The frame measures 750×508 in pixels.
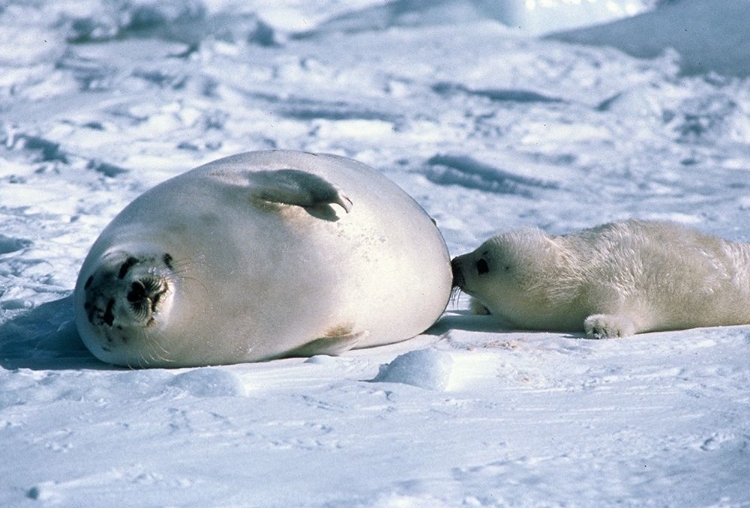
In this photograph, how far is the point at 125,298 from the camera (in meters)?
2.61

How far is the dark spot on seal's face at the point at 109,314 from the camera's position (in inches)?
103

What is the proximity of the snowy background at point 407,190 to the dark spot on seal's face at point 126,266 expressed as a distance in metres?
0.24

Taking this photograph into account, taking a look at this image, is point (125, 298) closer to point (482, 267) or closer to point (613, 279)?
point (482, 267)

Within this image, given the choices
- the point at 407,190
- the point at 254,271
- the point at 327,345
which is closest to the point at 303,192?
the point at 254,271

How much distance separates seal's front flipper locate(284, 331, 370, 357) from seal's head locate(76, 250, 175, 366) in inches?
17.1

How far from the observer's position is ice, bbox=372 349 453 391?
8.14 feet

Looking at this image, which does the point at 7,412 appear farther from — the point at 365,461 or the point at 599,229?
the point at 599,229

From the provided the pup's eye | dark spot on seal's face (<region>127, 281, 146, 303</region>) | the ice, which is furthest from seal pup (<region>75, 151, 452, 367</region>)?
the ice

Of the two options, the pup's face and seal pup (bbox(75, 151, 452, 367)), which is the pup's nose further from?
seal pup (bbox(75, 151, 452, 367))

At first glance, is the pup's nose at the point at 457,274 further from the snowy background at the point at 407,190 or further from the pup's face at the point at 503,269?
the snowy background at the point at 407,190

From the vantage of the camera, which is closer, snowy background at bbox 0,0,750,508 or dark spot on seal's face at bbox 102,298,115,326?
snowy background at bbox 0,0,750,508

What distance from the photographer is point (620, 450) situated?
2.05 metres

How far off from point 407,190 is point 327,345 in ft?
10.1

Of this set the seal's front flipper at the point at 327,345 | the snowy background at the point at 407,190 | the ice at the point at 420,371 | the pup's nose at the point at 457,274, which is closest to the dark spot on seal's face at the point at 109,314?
the snowy background at the point at 407,190
